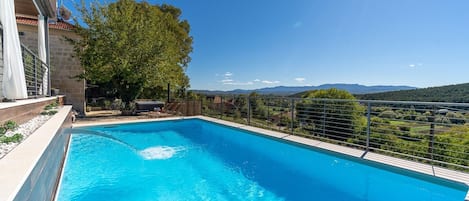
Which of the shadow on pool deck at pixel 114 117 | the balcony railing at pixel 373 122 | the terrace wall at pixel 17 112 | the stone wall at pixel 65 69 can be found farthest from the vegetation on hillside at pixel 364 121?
the stone wall at pixel 65 69

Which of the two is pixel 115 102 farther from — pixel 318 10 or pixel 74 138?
pixel 318 10

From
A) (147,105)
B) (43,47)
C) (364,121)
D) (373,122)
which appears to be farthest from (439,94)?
(43,47)

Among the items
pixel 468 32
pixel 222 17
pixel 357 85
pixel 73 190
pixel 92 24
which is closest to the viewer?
pixel 73 190

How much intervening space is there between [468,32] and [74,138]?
14609 millimetres

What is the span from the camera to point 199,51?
1880 centimetres

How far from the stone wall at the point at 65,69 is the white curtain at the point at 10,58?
8.30 metres

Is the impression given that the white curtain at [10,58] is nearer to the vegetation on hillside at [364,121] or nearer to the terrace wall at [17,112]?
the terrace wall at [17,112]

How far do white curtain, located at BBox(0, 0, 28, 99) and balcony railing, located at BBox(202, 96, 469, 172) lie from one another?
16.7ft

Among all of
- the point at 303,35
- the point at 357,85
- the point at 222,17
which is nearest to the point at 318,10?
the point at 303,35

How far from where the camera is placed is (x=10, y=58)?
365 cm

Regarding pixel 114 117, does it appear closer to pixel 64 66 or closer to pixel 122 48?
pixel 122 48

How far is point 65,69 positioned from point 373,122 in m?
12.3

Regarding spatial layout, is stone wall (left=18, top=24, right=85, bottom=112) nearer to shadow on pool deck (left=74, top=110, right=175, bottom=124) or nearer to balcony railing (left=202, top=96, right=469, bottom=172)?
shadow on pool deck (left=74, top=110, right=175, bottom=124)

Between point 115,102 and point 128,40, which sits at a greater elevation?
point 128,40
